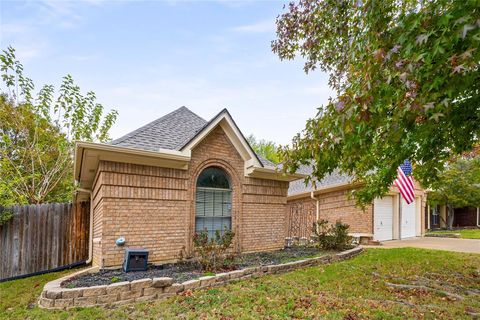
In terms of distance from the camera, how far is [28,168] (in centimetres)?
1368

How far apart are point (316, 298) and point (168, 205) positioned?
14.7 ft

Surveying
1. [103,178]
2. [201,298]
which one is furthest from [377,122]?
[103,178]

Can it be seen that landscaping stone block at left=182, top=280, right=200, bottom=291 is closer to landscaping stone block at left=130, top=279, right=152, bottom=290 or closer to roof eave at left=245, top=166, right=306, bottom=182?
landscaping stone block at left=130, top=279, right=152, bottom=290

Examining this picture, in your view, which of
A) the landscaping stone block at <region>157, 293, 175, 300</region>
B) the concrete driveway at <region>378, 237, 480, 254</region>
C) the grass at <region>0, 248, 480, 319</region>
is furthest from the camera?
the concrete driveway at <region>378, 237, 480, 254</region>

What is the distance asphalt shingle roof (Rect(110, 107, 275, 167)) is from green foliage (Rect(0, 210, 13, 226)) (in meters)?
3.81

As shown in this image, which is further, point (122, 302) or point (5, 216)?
point (5, 216)

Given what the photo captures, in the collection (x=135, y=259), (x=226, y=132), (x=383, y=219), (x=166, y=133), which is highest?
(x=226, y=132)

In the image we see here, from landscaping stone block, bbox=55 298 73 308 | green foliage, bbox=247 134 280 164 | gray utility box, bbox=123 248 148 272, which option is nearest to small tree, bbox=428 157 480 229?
green foliage, bbox=247 134 280 164

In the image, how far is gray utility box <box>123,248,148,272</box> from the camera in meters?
6.80

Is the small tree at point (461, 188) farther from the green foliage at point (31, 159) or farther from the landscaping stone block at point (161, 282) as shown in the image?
the green foliage at point (31, 159)

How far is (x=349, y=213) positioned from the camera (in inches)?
600

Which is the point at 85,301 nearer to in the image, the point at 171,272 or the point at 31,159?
the point at 171,272

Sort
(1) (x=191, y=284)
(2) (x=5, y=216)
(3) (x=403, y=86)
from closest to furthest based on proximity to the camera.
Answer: (3) (x=403, y=86) < (1) (x=191, y=284) < (2) (x=5, y=216)

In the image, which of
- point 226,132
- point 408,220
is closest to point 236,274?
point 226,132
